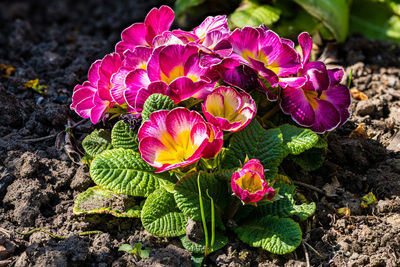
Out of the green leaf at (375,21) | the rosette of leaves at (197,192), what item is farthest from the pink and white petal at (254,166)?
the green leaf at (375,21)

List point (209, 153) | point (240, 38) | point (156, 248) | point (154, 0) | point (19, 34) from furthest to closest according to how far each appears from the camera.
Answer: point (154, 0)
point (19, 34)
point (240, 38)
point (156, 248)
point (209, 153)

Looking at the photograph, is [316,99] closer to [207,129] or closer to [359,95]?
[207,129]

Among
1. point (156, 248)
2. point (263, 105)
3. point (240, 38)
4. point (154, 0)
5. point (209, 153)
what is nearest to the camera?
point (209, 153)

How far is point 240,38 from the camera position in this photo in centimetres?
204

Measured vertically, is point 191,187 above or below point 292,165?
above

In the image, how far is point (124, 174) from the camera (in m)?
1.91

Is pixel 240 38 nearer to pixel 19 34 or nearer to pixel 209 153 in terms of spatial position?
pixel 209 153

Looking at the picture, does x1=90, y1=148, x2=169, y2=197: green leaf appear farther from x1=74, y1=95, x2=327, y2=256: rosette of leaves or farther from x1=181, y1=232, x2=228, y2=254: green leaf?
x1=181, y1=232, x2=228, y2=254: green leaf

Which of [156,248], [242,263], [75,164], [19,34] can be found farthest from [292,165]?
[19,34]

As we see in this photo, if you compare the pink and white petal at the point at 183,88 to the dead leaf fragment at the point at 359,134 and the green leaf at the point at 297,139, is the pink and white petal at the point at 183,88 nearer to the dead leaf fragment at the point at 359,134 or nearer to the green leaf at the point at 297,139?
the green leaf at the point at 297,139

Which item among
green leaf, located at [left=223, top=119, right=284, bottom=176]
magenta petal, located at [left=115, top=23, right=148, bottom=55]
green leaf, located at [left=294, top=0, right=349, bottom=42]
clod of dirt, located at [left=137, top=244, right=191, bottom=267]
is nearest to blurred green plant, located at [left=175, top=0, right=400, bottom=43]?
green leaf, located at [left=294, top=0, right=349, bottom=42]

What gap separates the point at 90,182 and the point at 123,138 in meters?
0.29

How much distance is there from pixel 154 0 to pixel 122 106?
8.16 ft

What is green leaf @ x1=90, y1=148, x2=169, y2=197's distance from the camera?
188cm
